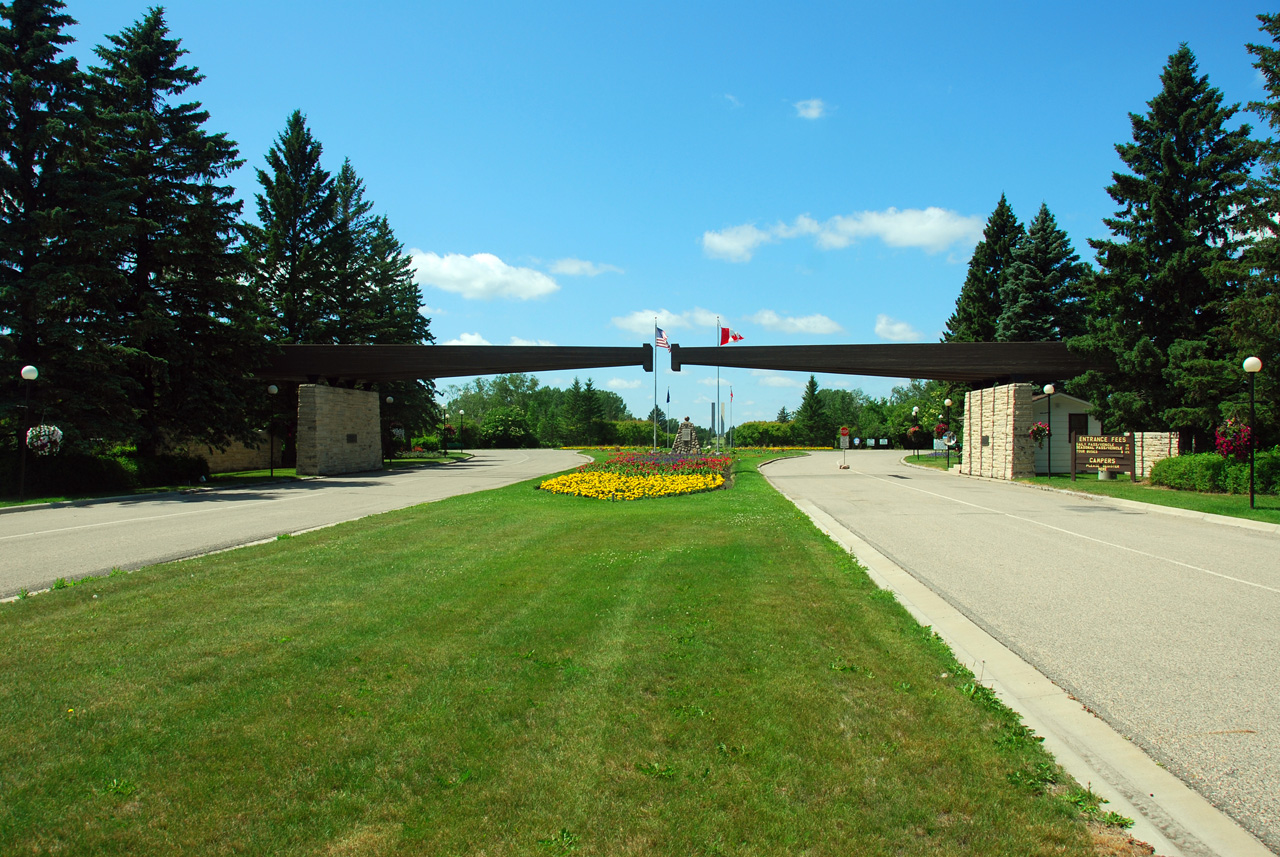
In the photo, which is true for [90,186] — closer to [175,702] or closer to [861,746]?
[175,702]

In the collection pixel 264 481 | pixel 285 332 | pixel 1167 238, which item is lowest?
pixel 264 481

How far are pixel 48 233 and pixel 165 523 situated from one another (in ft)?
44.1

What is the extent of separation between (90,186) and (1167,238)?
34764mm

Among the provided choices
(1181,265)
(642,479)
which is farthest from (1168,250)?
(642,479)

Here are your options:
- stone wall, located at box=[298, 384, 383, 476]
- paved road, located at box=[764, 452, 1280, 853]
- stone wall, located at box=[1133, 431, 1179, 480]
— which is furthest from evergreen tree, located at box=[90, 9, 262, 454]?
stone wall, located at box=[1133, 431, 1179, 480]

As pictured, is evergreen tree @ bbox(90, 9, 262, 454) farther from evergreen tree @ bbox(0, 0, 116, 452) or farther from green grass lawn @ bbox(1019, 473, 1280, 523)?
green grass lawn @ bbox(1019, 473, 1280, 523)

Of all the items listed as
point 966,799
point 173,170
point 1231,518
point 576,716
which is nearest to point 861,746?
point 966,799

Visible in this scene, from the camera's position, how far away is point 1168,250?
23516 mm

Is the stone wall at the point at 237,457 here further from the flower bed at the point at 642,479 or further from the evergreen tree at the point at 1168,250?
the evergreen tree at the point at 1168,250

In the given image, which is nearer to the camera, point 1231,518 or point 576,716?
point 576,716

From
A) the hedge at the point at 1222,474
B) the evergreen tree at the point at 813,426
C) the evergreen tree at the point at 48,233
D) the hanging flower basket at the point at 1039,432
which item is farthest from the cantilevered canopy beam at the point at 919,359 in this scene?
the evergreen tree at the point at 813,426

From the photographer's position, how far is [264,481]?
25.2 metres

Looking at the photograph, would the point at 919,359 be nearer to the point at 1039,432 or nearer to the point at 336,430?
the point at 1039,432

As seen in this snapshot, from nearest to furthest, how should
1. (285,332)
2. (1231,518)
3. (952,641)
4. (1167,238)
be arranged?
(952,641) → (1231,518) → (1167,238) → (285,332)
